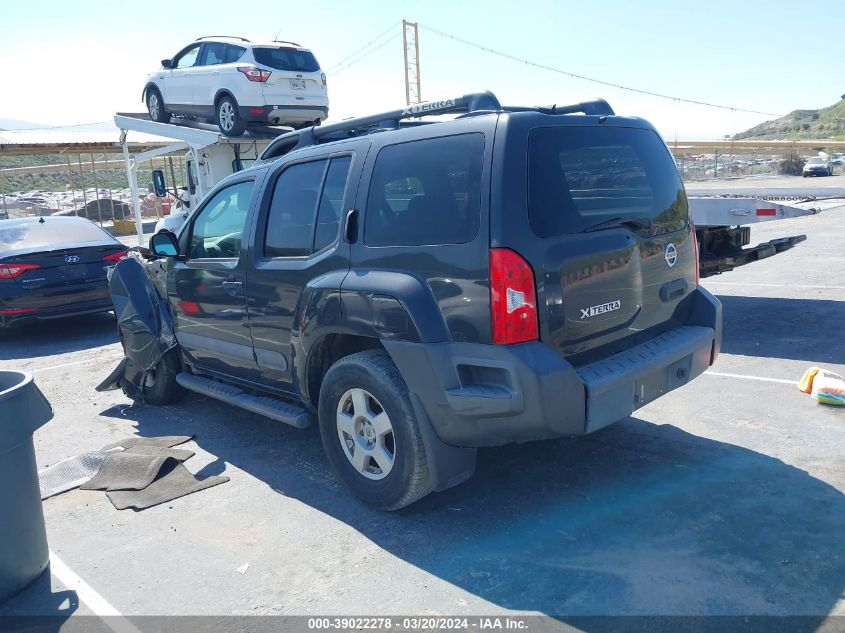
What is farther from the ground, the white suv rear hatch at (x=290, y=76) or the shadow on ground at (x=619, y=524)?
the white suv rear hatch at (x=290, y=76)

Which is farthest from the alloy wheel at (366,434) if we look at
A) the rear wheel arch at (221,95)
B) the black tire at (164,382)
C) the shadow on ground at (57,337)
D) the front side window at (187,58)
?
the front side window at (187,58)

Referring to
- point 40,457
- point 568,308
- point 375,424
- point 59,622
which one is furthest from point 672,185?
point 40,457

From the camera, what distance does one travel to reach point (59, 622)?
3.10 meters

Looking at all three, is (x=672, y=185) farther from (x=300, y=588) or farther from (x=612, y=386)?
(x=300, y=588)

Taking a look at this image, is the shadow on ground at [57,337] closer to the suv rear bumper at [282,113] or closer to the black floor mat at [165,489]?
the suv rear bumper at [282,113]

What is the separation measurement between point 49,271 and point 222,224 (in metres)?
4.73

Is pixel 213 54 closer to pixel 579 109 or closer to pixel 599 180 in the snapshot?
pixel 579 109

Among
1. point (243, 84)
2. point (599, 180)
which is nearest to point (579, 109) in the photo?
point (599, 180)

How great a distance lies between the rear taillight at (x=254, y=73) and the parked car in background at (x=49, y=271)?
13.9 feet

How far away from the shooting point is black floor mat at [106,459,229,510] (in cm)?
423

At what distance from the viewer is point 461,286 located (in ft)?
10.8

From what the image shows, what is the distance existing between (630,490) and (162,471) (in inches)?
117

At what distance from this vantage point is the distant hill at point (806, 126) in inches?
3882

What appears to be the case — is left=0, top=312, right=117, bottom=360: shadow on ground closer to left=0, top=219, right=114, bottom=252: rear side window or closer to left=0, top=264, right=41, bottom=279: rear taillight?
left=0, top=264, right=41, bottom=279: rear taillight
